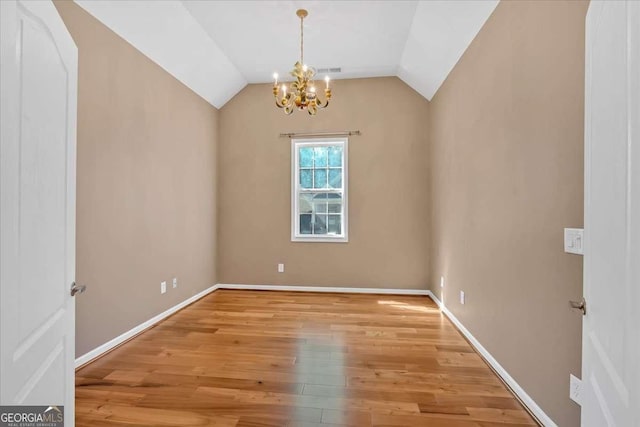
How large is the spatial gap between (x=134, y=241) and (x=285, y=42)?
2820mm

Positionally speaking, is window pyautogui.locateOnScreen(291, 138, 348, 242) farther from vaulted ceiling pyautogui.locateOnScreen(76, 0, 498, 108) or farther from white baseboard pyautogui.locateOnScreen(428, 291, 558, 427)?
white baseboard pyautogui.locateOnScreen(428, 291, 558, 427)

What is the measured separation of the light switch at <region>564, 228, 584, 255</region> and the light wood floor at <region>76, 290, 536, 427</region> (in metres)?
1.04

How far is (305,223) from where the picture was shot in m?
4.70

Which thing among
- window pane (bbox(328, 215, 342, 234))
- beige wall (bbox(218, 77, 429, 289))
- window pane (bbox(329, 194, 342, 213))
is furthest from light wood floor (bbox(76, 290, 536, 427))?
window pane (bbox(329, 194, 342, 213))

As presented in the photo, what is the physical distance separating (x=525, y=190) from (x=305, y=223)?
3.24 meters

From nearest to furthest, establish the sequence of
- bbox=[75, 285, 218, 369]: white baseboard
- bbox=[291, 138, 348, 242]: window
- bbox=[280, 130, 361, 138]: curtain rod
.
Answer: bbox=[75, 285, 218, 369]: white baseboard → bbox=[280, 130, 361, 138]: curtain rod → bbox=[291, 138, 348, 242]: window

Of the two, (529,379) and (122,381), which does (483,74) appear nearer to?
(529,379)

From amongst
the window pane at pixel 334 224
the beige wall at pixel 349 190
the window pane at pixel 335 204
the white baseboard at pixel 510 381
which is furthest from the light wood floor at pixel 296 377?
the window pane at pixel 335 204

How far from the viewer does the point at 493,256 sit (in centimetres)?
230

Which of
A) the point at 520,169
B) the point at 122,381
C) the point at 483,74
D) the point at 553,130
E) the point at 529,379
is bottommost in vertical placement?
the point at 122,381

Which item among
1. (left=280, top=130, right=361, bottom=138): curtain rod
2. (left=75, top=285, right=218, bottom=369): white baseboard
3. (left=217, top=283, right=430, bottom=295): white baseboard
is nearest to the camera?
(left=75, top=285, right=218, bottom=369): white baseboard

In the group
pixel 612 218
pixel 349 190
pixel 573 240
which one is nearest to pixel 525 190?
pixel 573 240

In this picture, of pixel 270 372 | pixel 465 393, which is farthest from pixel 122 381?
pixel 465 393

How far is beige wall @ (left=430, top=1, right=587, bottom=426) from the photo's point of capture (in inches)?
58.3
